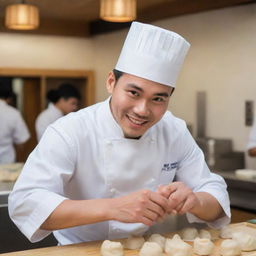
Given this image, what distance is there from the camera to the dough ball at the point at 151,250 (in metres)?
1.48

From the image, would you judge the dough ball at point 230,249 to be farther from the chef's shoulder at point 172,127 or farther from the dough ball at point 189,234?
the chef's shoulder at point 172,127

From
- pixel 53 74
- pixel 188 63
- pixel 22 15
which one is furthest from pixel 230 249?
pixel 53 74

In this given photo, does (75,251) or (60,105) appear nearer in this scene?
(75,251)

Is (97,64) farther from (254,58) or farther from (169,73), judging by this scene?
(169,73)

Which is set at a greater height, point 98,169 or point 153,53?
point 153,53

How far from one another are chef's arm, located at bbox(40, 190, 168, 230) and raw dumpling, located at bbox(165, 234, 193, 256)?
0.29 ft

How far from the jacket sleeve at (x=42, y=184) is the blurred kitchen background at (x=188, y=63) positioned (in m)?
2.65

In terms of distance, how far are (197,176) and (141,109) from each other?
0.45 m

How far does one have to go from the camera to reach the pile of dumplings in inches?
58.9

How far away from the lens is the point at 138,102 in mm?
1576

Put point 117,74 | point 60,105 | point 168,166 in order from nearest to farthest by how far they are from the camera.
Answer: point 117,74 → point 168,166 → point 60,105

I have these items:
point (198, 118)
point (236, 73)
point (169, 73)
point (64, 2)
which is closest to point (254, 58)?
point (236, 73)

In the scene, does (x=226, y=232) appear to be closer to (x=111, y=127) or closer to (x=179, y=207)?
(x=179, y=207)

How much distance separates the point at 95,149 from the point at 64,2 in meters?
4.47
